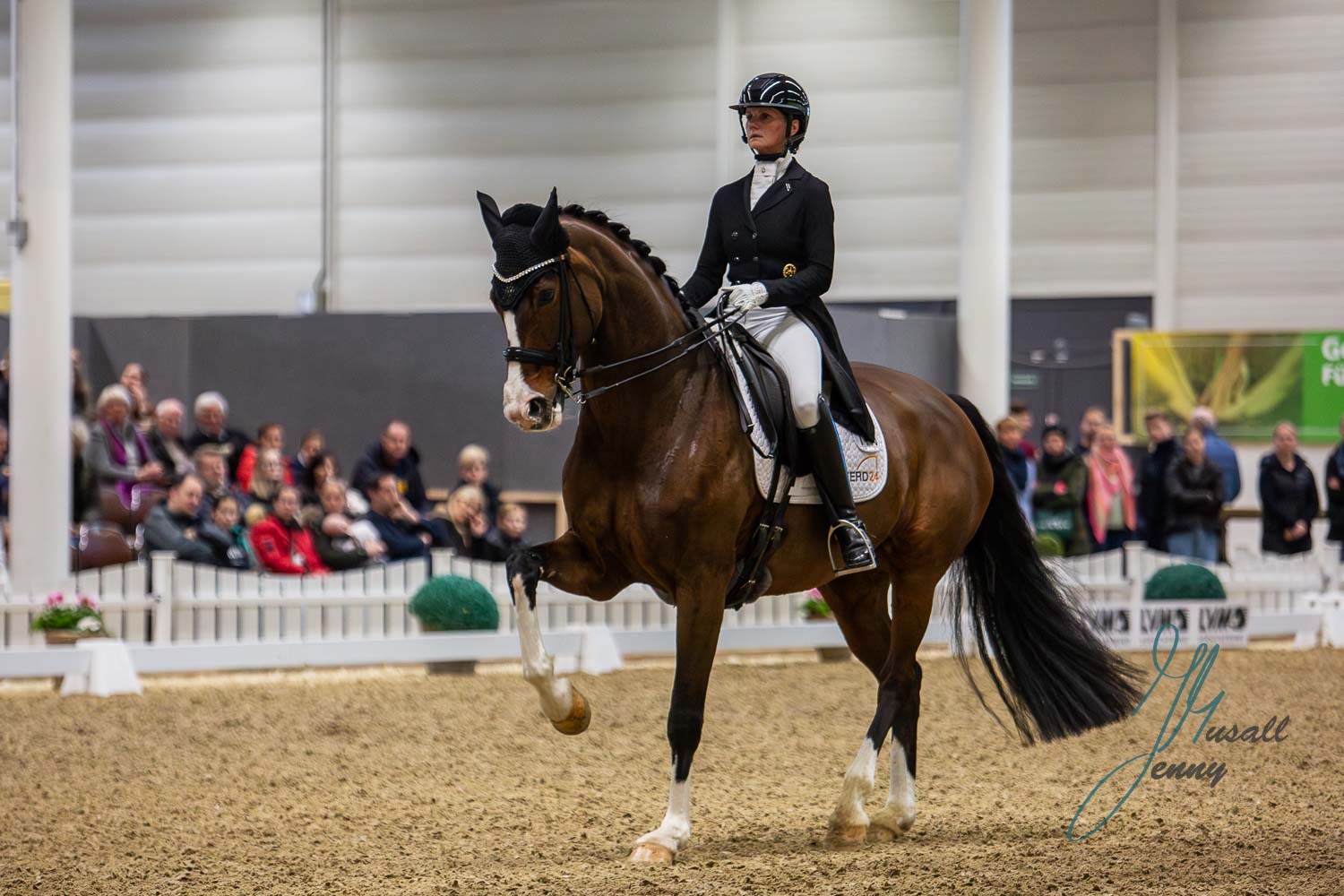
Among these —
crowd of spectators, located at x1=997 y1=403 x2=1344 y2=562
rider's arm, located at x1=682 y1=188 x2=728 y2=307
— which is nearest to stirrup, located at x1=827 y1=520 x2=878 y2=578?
rider's arm, located at x1=682 y1=188 x2=728 y2=307

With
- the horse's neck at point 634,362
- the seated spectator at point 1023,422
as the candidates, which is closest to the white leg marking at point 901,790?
the horse's neck at point 634,362

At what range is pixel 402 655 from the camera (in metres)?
9.87

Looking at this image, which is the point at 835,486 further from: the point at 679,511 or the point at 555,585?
the point at 555,585

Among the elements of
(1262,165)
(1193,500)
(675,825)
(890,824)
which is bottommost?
(890,824)

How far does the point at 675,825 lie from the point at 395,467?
6928 mm

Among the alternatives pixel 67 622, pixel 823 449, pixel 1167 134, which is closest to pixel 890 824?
pixel 823 449

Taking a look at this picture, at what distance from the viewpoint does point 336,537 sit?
34.4 feet

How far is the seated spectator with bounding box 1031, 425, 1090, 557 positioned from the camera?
11.9 m

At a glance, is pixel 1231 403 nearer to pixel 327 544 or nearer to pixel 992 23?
pixel 992 23

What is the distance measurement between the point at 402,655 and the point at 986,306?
5566mm

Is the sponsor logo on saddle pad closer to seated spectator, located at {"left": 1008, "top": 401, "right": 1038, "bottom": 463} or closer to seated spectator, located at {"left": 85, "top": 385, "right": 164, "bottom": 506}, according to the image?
seated spectator, located at {"left": 1008, "top": 401, "right": 1038, "bottom": 463}

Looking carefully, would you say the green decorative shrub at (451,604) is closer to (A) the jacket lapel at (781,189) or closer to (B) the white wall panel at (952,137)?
(A) the jacket lapel at (781,189)

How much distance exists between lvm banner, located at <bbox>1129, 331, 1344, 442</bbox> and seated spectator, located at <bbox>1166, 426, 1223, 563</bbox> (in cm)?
343

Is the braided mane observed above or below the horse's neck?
above
